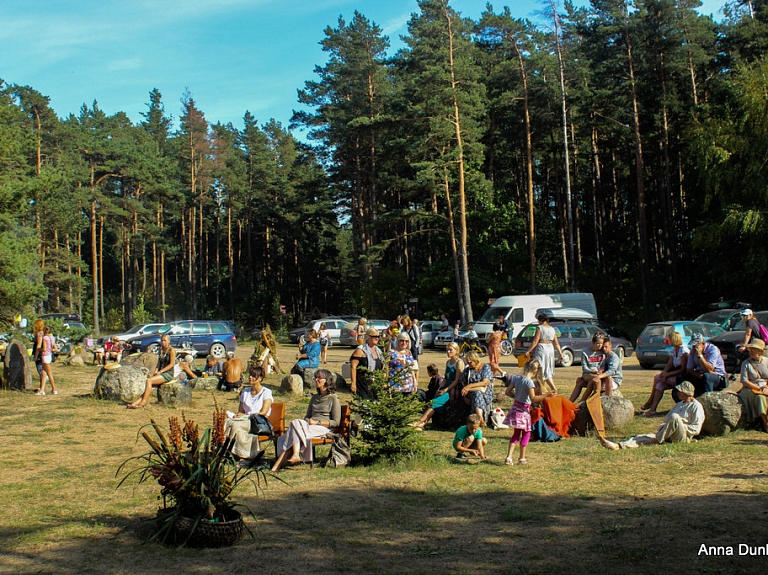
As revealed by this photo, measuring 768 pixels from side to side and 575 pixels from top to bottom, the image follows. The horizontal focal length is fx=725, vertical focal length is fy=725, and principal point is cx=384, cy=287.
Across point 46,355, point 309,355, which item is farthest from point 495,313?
point 46,355

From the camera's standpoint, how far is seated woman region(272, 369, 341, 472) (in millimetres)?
8922

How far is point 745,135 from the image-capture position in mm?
33438

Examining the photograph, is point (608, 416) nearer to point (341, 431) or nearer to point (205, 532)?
point (341, 431)

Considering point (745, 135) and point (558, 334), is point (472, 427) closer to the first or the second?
point (558, 334)

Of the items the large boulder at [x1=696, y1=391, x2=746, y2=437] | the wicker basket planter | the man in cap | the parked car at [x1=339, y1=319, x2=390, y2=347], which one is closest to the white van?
the parked car at [x1=339, y1=319, x2=390, y2=347]

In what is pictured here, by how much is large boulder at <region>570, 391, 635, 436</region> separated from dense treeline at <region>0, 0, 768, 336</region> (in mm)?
15060

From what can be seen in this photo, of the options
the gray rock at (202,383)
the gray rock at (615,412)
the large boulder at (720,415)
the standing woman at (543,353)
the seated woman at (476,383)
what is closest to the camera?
the large boulder at (720,415)

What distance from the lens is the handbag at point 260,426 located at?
9297mm

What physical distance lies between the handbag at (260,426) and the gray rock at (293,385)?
6.79 m

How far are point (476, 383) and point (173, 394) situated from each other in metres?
6.92

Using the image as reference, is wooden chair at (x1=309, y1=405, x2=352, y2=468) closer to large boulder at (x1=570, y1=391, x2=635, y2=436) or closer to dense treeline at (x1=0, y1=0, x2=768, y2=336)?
large boulder at (x1=570, y1=391, x2=635, y2=436)

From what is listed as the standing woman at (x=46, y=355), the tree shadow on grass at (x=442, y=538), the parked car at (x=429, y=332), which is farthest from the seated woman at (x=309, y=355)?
the parked car at (x=429, y=332)

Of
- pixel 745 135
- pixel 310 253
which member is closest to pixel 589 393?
pixel 745 135

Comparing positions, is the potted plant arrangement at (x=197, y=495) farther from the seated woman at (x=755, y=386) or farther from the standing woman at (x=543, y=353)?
the standing woman at (x=543, y=353)
